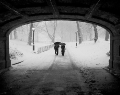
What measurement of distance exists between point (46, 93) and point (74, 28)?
76126mm

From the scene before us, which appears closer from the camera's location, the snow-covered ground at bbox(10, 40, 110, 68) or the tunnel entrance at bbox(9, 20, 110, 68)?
the snow-covered ground at bbox(10, 40, 110, 68)

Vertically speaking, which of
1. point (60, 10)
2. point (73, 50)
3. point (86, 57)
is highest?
point (60, 10)

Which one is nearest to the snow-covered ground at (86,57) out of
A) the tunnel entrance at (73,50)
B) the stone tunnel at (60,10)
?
the tunnel entrance at (73,50)

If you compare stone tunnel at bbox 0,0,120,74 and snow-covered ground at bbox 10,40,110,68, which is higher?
stone tunnel at bbox 0,0,120,74

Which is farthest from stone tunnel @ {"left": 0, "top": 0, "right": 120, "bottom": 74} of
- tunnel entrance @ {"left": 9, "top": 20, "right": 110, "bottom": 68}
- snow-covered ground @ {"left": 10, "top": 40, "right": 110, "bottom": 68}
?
snow-covered ground @ {"left": 10, "top": 40, "right": 110, "bottom": 68}

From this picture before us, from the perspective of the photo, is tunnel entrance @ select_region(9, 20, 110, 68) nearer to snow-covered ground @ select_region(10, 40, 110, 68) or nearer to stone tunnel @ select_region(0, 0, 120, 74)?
snow-covered ground @ select_region(10, 40, 110, 68)

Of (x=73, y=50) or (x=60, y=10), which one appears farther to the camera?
(x=73, y=50)

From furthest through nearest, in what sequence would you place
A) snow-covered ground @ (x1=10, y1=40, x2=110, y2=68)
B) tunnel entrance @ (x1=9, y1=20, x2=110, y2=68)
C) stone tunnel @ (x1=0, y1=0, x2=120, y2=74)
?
tunnel entrance @ (x1=9, y1=20, x2=110, y2=68), snow-covered ground @ (x1=10, y1=40, x2=110, y2=68), stone tunnel @ (x1=0, y1=0, x2=120, y2=74)

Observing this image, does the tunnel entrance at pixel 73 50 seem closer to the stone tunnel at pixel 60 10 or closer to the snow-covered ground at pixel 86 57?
the snow-covered ground at pixel 86 57

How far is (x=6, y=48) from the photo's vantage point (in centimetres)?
1131

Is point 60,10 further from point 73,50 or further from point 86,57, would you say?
point 73,50

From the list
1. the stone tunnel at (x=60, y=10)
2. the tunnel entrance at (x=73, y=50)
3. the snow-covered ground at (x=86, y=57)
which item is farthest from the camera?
the tunnel entrance at (x=73, y=50)

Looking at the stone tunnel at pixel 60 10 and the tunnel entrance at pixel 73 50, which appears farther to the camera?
the tunnel entrance at pixel 73 50

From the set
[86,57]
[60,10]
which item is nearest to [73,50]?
[86,57]
